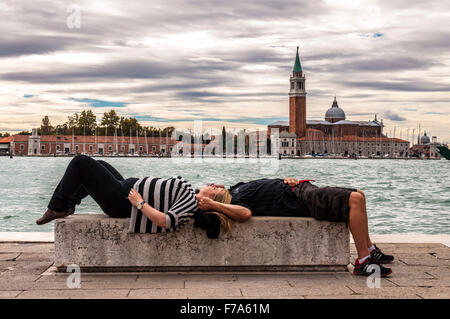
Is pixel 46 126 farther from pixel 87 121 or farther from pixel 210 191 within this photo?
pixel 210 191

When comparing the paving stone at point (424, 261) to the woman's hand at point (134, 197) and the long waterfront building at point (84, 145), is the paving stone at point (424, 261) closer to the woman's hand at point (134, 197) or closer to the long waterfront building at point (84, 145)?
the woman's hand at point (134, 197)

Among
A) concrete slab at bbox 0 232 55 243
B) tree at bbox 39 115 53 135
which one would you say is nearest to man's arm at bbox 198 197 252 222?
concrete slab at bbox 0 232 55 243

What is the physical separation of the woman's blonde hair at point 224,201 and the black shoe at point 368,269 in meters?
0.90

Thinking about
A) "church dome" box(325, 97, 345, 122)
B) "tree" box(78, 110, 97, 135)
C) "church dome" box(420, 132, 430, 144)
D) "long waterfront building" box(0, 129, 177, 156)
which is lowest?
"long waterfront building" box(0, 129, 177, 156)

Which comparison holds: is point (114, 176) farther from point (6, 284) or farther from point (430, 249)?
point (430, 249)

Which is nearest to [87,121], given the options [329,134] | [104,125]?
[104,125]

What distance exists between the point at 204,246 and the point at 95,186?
831mm

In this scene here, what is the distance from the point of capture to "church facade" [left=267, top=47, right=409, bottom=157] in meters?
119

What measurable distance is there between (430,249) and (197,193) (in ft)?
6.98

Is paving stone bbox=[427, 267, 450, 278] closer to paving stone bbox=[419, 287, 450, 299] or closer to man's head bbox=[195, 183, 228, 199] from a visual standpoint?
paving stone bbox=[419, 287, 450, 299]

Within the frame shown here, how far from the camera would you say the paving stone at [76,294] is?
319 cm

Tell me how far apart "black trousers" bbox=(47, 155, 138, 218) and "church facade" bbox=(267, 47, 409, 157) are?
114 m

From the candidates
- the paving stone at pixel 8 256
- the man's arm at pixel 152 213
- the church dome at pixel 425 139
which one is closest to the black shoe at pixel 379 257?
the man's arm at pixel 152 213

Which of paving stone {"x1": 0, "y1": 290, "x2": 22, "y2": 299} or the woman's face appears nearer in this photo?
paving stone {"x1": 0, "y1": 290, "x2": 22, "y2": 299}
